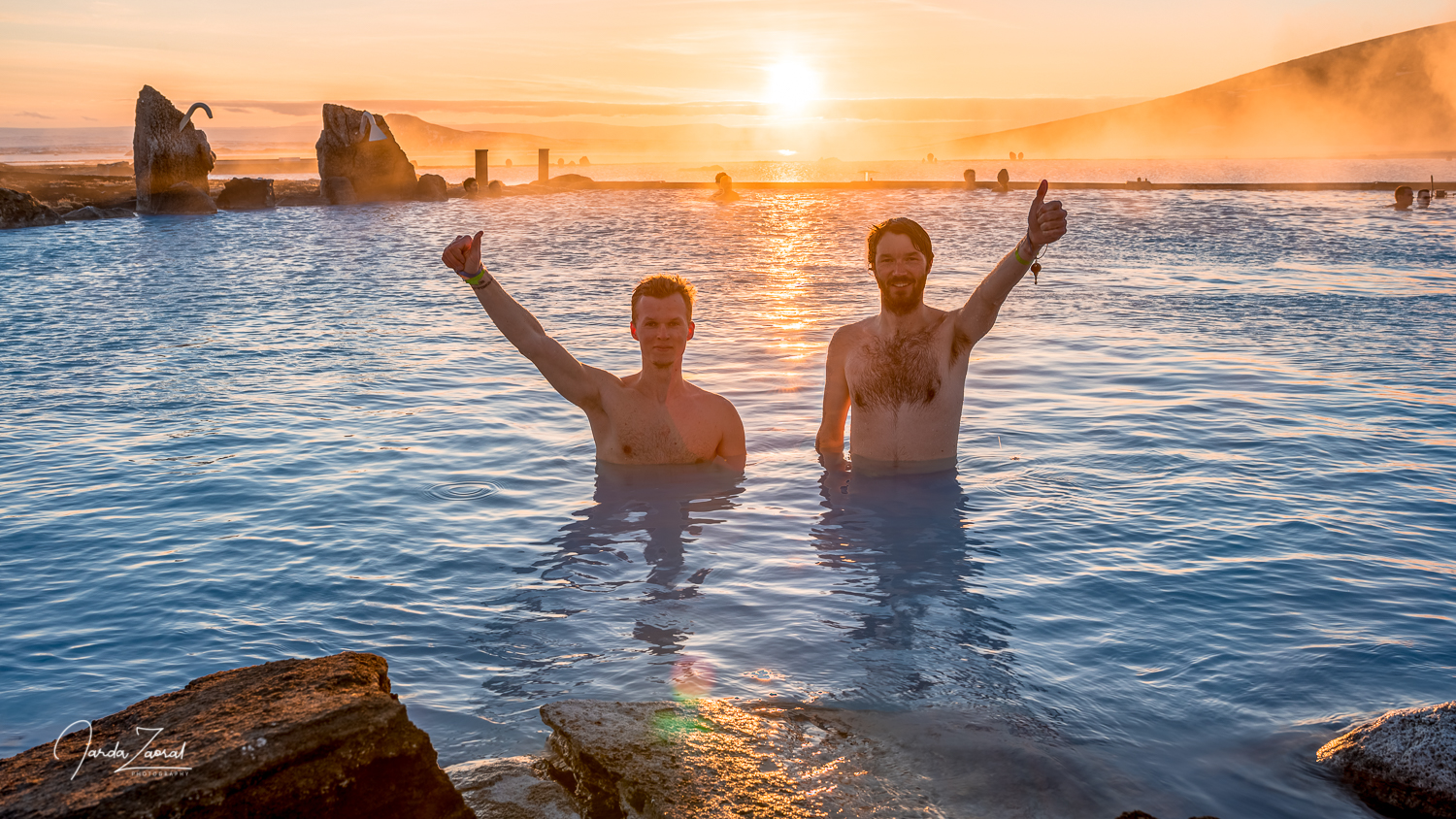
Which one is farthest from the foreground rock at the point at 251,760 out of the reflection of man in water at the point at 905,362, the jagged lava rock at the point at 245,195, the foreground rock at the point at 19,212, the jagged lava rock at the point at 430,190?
the jagged lava rock at the point at 430,190

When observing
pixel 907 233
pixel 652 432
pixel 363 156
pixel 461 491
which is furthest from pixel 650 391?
pixel 363 156

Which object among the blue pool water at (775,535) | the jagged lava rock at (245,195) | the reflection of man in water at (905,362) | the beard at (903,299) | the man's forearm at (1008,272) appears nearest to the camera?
the blue pool water at (775,535)

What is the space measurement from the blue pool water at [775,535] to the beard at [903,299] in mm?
1208

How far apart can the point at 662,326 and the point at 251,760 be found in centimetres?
398

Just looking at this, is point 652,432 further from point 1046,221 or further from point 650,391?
point 1046,221

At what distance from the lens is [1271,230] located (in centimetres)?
2477

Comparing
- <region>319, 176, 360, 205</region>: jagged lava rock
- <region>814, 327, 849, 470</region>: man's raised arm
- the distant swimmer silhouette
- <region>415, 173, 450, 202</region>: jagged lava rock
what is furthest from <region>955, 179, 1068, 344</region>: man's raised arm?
<region>415, 173, 450, 202</region>: jagged lava rock

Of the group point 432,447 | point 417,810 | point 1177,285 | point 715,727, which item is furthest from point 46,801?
point 1177,285

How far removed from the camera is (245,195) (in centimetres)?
3741

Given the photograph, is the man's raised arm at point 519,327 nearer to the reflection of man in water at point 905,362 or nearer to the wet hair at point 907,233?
the reflection of man in water at point 905,362

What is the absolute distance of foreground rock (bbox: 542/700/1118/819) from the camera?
282cm

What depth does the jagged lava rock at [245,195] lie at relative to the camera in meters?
37.3

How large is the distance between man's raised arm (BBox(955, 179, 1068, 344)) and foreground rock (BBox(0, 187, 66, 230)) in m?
30.3

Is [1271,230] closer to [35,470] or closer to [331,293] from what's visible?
[331,293]
